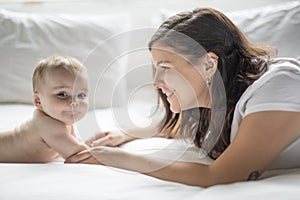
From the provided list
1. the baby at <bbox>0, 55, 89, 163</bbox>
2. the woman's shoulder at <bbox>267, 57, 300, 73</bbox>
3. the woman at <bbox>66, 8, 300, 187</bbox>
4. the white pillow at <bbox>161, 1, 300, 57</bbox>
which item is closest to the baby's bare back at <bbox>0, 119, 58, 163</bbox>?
the baby at <bbox>0, 55, 89, 163</bbox>

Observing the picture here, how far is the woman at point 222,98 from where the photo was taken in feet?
3.98

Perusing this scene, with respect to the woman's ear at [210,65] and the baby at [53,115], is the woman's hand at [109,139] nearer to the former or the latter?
the baby at [53,115]

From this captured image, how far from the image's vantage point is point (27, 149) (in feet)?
4.72

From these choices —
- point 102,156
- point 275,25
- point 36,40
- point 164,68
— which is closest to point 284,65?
point 164,68

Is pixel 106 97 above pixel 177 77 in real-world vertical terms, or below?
below

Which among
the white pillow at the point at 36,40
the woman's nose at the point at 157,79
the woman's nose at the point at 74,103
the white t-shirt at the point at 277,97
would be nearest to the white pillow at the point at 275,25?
the white pillow at the point at 36,40

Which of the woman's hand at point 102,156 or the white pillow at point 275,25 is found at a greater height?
the white pillow at point 275,25

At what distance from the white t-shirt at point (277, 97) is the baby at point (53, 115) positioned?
1.36 feet

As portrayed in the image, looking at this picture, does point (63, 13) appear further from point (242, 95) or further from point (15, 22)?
point (242, 95)

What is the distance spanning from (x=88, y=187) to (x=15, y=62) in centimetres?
102

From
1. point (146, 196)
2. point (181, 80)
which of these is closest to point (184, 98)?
point (181, 80)

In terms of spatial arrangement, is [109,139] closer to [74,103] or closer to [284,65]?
[74,103]

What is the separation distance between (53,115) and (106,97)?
6.5 inches

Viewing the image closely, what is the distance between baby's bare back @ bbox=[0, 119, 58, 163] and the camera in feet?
4.71
